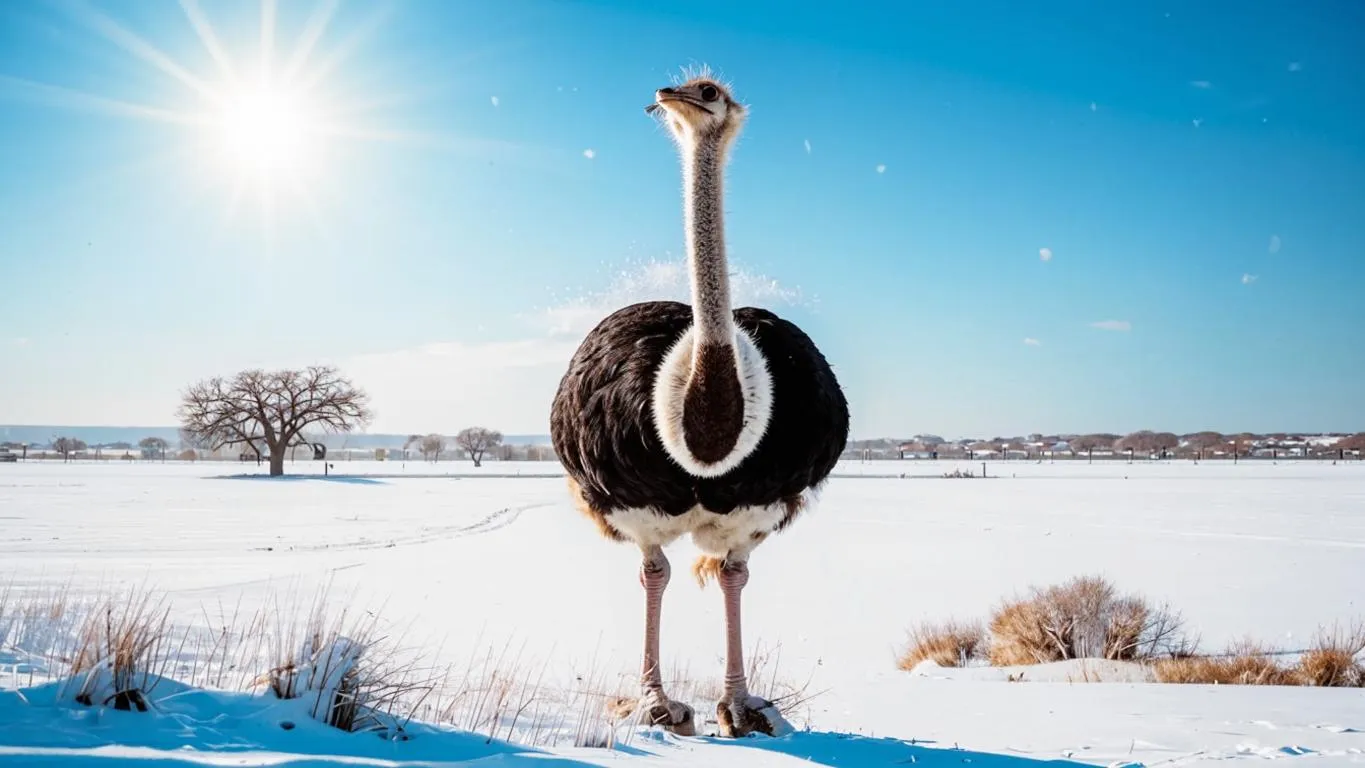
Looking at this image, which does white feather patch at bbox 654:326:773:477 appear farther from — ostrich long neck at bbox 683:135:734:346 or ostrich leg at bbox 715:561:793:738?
ostrich leg at bbox 715:561:793:738

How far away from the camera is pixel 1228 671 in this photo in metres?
6.41

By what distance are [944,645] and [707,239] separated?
502 cm

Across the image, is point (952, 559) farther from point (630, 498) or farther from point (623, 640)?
point (630, 498)

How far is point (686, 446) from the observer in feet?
11.3

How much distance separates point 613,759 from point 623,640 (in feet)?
14.3

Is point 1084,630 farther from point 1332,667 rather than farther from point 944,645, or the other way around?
point 1332,667

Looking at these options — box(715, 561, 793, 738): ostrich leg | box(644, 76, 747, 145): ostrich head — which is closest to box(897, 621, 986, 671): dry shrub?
box(715, 561, 793, 738): ostrich leg

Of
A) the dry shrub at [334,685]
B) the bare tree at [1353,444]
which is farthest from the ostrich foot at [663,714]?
the bare tree at [1353,444]

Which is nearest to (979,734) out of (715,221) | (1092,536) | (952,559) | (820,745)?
(820,745)

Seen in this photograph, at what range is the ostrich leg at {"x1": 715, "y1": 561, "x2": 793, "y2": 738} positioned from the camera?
4043mm

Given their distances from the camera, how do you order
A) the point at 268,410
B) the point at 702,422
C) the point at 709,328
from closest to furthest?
the point at 702,422
the point at 709,328
the point at 268,410

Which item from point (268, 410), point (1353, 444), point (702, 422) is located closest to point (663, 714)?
point (702, 422)

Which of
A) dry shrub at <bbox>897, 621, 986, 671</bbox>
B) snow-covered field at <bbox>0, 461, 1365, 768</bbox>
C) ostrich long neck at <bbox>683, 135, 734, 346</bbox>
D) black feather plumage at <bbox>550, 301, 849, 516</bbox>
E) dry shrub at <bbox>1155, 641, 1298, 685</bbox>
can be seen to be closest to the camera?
snow-covered field at <bbox>0, 461, 1365, 768</bbox>

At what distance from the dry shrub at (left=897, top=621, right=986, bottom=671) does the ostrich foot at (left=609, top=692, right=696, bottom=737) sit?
12.1 ft
